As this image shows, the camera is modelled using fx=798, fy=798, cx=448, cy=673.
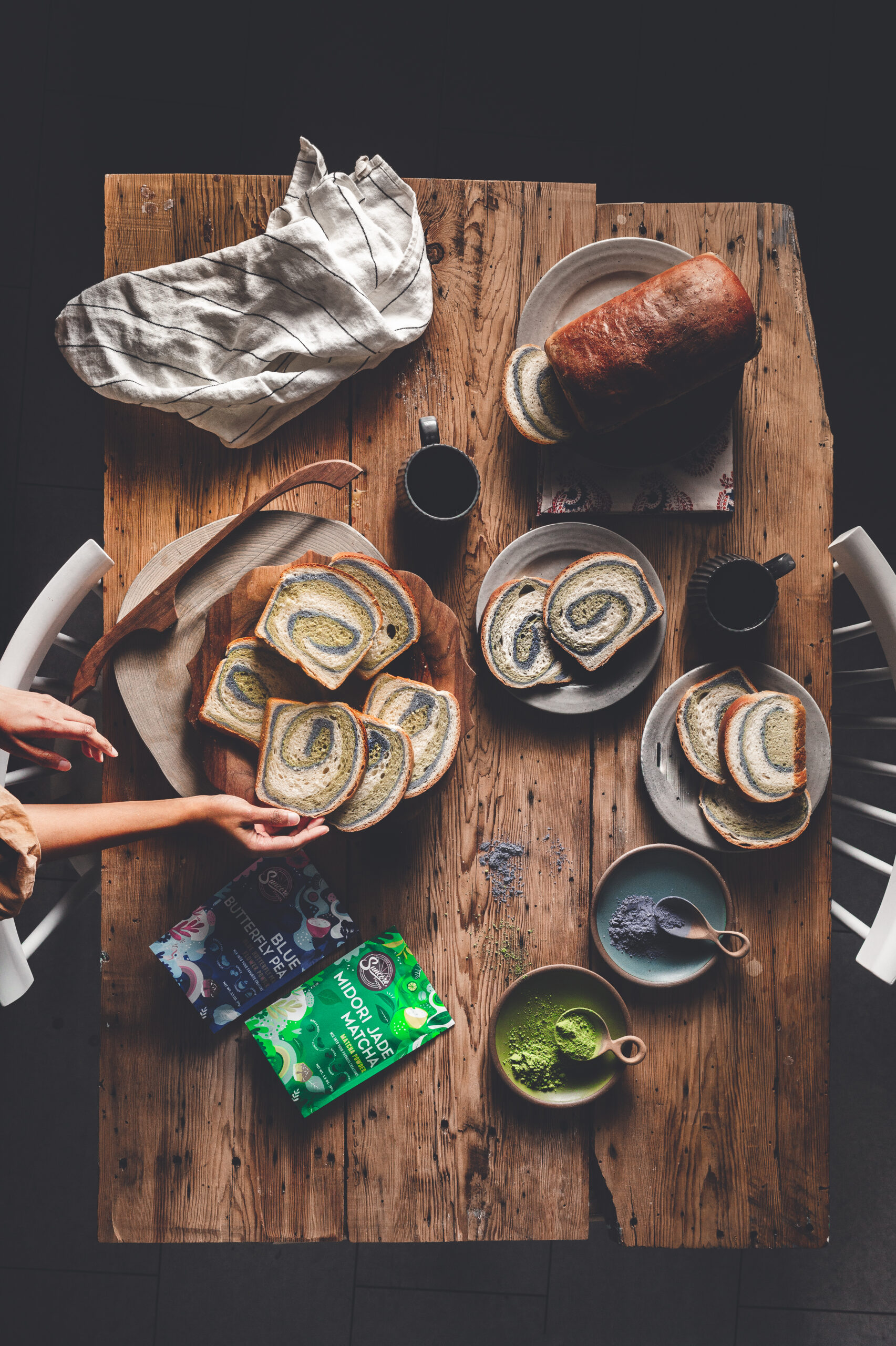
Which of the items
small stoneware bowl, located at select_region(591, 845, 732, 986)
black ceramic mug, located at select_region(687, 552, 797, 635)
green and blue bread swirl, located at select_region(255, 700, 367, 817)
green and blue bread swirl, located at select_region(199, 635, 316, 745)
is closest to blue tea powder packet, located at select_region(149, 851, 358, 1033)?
green and blue bread swirl, located at select_region(255, 700, 367, 817)

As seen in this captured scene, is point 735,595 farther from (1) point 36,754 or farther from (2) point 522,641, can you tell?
(1) point 36,754

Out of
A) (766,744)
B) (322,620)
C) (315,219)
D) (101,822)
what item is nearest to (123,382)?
(315,219)

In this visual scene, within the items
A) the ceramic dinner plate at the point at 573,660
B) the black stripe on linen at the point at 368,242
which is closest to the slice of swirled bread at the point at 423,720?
the ceramic dinner plate at the point at 573,660

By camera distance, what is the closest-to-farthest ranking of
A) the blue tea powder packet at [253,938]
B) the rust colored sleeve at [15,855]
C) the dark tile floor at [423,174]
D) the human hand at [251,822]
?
the rust colored sleeve at [15,855], the human hand at [251,822], the blue tea powder packet at [253,938], the dark tile floor at [423,174]

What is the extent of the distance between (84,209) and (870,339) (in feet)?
7.19

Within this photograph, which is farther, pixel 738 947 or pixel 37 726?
pixel 738 947

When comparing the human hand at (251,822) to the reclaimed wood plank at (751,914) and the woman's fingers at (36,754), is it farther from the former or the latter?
the reclaimed wood plank at (751,914)

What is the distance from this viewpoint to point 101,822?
121 centimetres

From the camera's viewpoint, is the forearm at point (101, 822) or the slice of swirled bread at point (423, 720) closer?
the forearm at point (101, 822)

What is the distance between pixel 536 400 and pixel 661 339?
0.76 ft

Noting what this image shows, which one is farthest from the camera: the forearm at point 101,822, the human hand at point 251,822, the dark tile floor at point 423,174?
the dark tile floor at point 423,174

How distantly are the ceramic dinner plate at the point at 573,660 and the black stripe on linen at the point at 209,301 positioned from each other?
0.52m

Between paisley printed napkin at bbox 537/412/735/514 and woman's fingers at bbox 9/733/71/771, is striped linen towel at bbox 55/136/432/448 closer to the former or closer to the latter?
paisley printed napkin at bbox 537/412/735/514

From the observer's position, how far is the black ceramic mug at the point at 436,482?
54.0 inches
